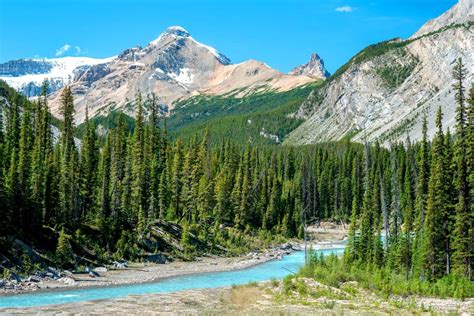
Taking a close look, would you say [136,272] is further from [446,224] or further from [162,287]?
[446,224]

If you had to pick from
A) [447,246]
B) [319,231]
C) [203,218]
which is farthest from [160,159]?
[447,246]

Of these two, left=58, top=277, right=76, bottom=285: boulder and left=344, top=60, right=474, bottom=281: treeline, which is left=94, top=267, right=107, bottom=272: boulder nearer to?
left=58, top=277, right=76, bottom=285: boulder

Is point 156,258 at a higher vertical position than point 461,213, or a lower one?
lower

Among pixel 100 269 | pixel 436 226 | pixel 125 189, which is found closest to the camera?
pixel 436 226

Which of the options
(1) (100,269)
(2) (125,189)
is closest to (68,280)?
(1) (100,269)

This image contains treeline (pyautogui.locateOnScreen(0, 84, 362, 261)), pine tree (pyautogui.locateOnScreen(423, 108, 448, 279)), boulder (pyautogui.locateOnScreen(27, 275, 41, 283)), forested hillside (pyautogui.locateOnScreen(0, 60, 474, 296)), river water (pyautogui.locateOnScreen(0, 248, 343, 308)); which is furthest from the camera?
treeline (pyautogui.locateOnScreen(0, 84, 362, 261))

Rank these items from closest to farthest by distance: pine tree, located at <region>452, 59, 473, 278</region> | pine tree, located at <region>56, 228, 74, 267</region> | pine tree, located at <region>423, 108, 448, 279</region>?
pine tree, located at <region>452, 59, 473, 278</region> → pine tree, located at <region>423, 108, 448, 279</region> → pine tree, located at <region>56, 228, 74, 267</region>

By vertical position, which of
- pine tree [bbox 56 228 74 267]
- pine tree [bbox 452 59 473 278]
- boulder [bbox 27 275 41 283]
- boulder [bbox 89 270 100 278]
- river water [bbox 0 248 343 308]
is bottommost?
river water [bbox 0 248 343 308]

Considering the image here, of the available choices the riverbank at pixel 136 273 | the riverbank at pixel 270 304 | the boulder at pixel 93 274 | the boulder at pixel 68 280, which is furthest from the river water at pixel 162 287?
the boulder at pixel 93 274

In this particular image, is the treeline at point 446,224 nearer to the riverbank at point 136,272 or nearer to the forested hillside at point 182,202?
the forested hillside at point 182,202

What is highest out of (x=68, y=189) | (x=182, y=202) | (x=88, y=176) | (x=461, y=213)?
(x=88, y=176)

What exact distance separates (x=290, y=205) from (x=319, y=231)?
15431 mm

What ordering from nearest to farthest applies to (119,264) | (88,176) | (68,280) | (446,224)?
(446,224)
(68,280)
(119,264)
(88,176)

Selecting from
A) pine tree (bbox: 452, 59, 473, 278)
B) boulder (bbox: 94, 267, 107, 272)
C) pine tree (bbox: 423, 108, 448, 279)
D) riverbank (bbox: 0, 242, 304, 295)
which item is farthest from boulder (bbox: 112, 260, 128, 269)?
pine tree (bbox: 452, 59, 473, 278)
